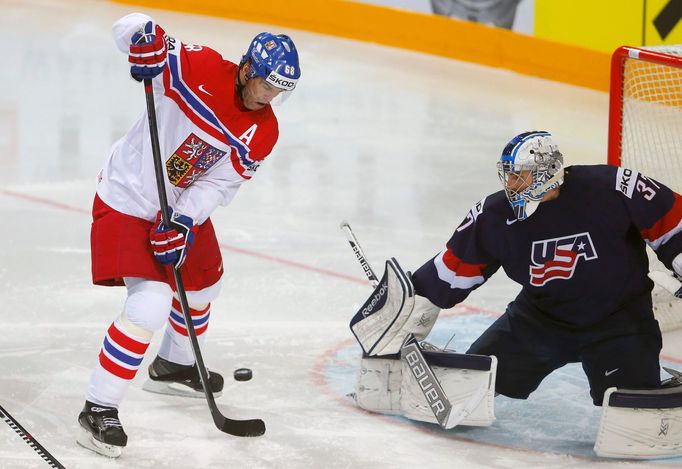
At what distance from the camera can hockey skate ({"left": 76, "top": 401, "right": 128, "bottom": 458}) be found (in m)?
3.48

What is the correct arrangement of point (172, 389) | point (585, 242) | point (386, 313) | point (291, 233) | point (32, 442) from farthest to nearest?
point (291, 233) → point (172, 389) → point (386, 313) → point (585, 242) → point (32, 442)

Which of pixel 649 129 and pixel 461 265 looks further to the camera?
pixel 649 129

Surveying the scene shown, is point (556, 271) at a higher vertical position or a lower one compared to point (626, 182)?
lower

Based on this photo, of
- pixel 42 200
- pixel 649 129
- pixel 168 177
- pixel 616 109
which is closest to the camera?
pixel 168 177

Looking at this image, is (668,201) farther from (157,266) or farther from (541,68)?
(541,68)

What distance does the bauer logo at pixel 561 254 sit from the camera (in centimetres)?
358

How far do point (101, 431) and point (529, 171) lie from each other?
1.35m

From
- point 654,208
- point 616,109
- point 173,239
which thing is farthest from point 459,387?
point 616,109

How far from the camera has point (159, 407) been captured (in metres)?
3.88

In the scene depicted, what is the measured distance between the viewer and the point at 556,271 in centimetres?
362

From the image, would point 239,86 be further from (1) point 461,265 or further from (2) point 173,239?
(1) point 461,265

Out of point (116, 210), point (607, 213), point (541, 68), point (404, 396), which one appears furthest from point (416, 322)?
point (541, 68)

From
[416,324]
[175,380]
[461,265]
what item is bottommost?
[175,380]

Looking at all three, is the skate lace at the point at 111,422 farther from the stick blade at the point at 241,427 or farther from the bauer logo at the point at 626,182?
the bauer logo at the point at 626,182
